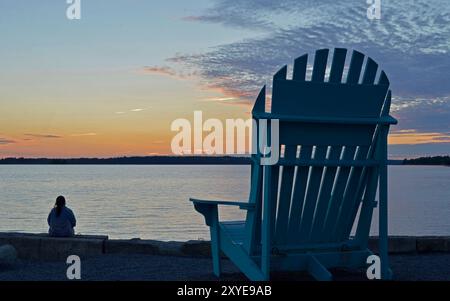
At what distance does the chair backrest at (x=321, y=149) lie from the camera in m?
5.30

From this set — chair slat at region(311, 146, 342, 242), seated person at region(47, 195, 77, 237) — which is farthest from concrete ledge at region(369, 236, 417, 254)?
seated person at region(47, 195, 77, 237)

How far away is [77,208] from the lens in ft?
148

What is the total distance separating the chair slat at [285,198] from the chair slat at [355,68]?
842 mm

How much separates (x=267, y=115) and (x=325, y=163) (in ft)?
2.29

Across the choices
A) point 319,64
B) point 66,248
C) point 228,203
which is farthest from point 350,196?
point 66,248

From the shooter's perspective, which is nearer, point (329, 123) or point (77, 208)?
point (329, 123)

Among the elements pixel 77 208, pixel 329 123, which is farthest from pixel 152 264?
pixel 77 208

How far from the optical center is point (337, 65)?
5.48m

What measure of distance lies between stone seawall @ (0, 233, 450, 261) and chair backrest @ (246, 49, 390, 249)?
6.76 ft

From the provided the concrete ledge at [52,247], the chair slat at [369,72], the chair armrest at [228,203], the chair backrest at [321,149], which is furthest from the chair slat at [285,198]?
the concrete ledge at [52,247]
